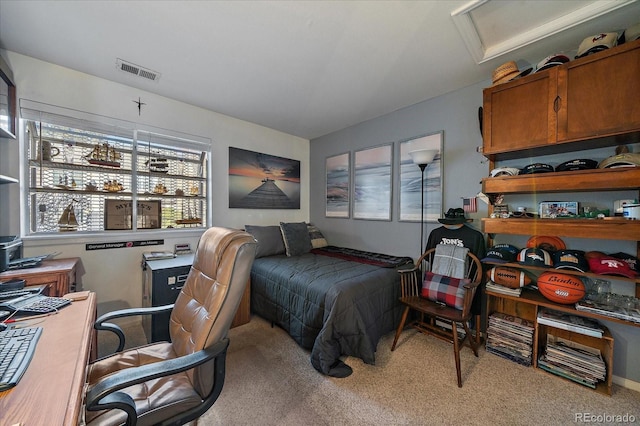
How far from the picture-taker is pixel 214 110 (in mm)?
3137

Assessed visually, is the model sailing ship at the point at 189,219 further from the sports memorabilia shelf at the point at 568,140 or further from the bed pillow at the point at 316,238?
the sports memorabilia shelf at the point at 568,140

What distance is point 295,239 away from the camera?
3.35 meters

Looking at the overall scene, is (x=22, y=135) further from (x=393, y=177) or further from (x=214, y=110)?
(x=393, y=177)

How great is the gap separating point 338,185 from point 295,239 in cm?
118

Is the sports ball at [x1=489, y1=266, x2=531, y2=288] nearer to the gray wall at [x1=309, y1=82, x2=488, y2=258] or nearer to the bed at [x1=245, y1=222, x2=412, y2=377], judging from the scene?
the gray wall at [x1=309, y1=82, x2=488, y2=258]

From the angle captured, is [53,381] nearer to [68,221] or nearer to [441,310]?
[441,310]

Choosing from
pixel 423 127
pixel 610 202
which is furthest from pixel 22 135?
pixel 610 202

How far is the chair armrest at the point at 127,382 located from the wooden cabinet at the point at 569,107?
253 centimetres

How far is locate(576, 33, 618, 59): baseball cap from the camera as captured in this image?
5.16ft

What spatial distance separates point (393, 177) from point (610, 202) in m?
1.90

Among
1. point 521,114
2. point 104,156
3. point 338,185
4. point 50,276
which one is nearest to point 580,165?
point 521,114

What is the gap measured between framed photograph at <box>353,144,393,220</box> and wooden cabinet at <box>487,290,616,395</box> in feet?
4.96

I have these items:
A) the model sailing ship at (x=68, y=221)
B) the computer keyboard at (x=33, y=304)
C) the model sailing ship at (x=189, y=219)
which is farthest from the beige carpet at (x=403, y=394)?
the model sailing ship at (x=68, y=221)

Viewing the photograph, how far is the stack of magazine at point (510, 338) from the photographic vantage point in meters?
1.96
